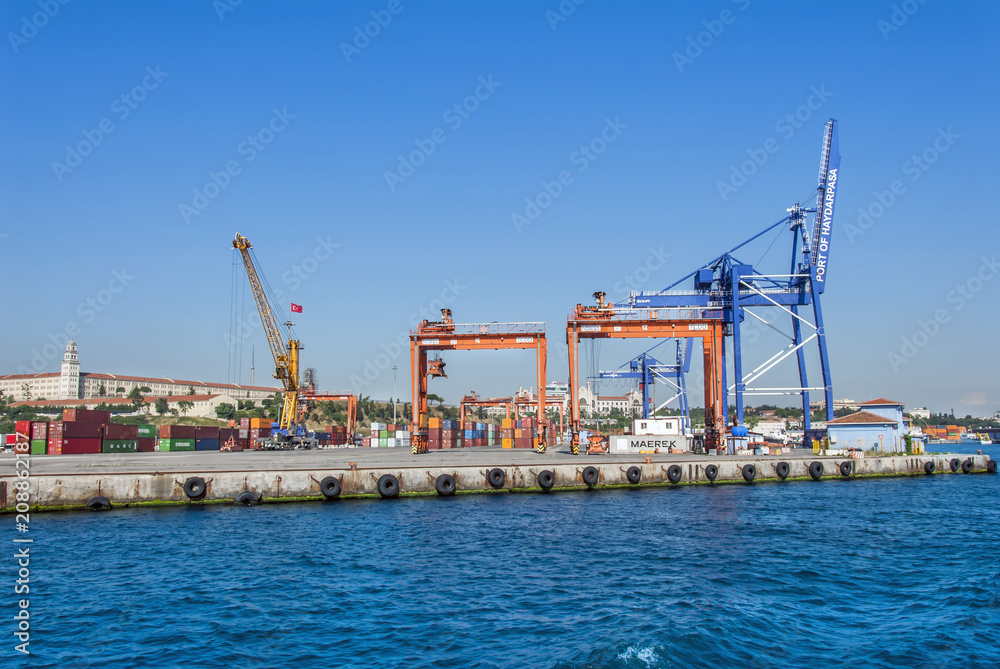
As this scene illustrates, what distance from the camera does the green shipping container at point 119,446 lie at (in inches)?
2692

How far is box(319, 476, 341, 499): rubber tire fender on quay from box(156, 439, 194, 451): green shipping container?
1804 inches

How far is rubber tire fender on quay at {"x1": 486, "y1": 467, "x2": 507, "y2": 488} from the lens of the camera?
126 feet

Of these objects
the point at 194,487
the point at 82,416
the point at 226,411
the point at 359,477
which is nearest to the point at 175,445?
the point at 82,416

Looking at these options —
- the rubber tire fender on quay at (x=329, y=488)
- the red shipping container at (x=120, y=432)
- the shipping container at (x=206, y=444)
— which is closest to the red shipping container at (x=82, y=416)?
the red shipping container at (x=120, y=432)

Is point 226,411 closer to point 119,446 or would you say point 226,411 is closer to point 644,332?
point 119,446

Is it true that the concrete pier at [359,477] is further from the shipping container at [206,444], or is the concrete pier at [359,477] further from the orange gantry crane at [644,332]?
the shipping container at [206,444]

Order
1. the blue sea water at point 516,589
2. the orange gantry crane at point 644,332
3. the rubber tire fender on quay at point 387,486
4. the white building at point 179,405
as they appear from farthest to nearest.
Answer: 1. the white building at point 179,405
2. the orange gantry crane at point 644,332
3. the rubber tire fender on quay at point 387,486
4. the blue sea water at point 516,589

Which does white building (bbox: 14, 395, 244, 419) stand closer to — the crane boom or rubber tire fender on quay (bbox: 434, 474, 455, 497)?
the crane boom

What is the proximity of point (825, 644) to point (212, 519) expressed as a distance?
24.8 m

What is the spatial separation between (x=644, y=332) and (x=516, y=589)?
42346 mm

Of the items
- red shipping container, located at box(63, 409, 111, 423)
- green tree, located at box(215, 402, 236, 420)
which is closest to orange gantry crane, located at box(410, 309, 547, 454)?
red shipping container, located at box(63, 409, 111, 423)

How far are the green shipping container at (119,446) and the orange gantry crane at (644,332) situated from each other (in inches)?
1801

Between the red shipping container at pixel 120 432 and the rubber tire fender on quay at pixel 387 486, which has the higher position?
the red shipping container at pixel 120 432

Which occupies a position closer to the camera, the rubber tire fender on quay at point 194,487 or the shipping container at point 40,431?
the rubber tire fender on quay at point 194,487
